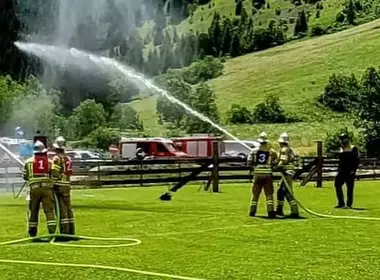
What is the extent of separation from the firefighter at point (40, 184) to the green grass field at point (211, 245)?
933mm

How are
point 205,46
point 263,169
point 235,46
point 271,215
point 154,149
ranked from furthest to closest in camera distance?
point 205,46 → point 235,46 → point 154,149 → point 271,215 → point 263,169

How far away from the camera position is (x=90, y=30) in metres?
86.5

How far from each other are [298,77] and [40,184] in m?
131

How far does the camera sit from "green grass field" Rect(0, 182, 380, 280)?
507 inches

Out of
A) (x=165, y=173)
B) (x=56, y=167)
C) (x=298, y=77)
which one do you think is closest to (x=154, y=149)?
(x=165, y=173)

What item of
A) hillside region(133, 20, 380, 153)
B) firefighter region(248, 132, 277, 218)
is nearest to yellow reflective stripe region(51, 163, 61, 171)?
firefighter region(248, 132, 277, 218)

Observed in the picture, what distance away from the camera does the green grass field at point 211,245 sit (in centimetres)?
1287

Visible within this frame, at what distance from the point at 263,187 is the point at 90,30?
67.8 m

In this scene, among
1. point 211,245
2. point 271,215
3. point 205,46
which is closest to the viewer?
point 211,245

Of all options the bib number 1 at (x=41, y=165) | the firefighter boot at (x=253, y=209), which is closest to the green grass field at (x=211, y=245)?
the firefighter boot at (x=253, y=209)

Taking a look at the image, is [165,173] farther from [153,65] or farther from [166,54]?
[166,54]

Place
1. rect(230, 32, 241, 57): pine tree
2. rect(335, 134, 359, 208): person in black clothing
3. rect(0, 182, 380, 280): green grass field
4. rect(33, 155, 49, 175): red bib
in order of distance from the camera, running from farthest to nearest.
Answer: rect(230, 32, 241, 57): pine tree, rect(335, 134, 359, 208): person in black clothing, rect(33, 155, 49, 175): red bib, rect(0, 182, 380, 280): green grass field

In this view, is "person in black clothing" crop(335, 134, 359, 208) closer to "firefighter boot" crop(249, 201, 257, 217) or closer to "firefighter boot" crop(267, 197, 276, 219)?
"firefighter boot" crop(249, 201, 257, 217)

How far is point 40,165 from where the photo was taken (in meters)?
16.8
